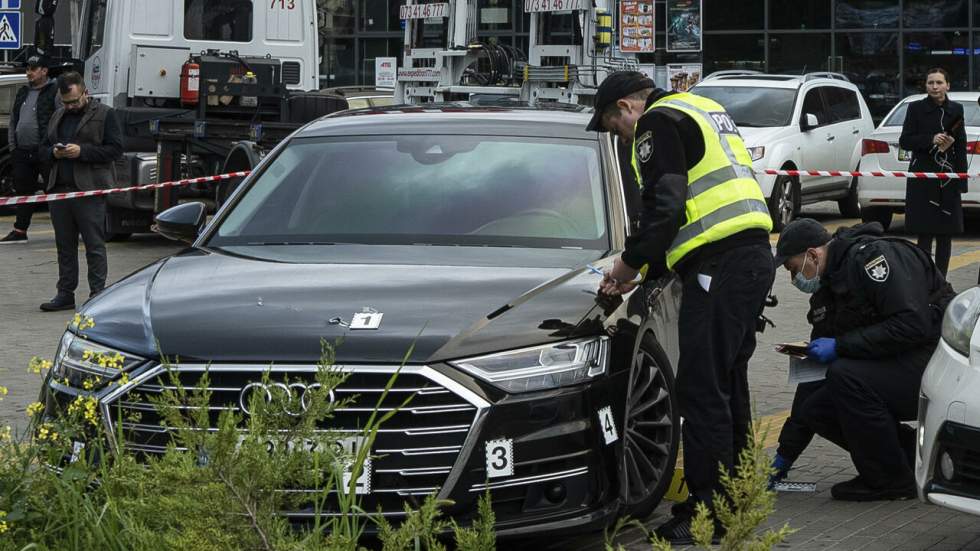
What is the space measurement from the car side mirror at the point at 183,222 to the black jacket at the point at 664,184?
6.59ft

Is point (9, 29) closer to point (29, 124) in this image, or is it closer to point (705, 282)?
point (29, 124)

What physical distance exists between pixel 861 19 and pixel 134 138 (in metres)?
20.1

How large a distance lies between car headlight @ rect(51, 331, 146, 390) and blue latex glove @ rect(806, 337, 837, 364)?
2.72 meters

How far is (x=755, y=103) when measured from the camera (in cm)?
1894

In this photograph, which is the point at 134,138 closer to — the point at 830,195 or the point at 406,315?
the point at 830,195

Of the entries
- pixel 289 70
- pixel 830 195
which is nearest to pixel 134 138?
pixel 289 70

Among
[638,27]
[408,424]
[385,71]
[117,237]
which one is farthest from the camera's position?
[385,71]

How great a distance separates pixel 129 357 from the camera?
5008mm

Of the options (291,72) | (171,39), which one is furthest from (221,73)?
(291,72)

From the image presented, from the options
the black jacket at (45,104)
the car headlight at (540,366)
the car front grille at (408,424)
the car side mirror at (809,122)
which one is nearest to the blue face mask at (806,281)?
the car headlight at (540,366)

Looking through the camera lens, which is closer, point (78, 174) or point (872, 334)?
point (872, 334)

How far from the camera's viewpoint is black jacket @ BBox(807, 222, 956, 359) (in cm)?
616

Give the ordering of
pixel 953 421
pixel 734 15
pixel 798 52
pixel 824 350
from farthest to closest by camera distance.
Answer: pixel 734 15 → pixel 798 52 → pixel 824 350 → pixel 953 421

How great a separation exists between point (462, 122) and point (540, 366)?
2002 millimetres
